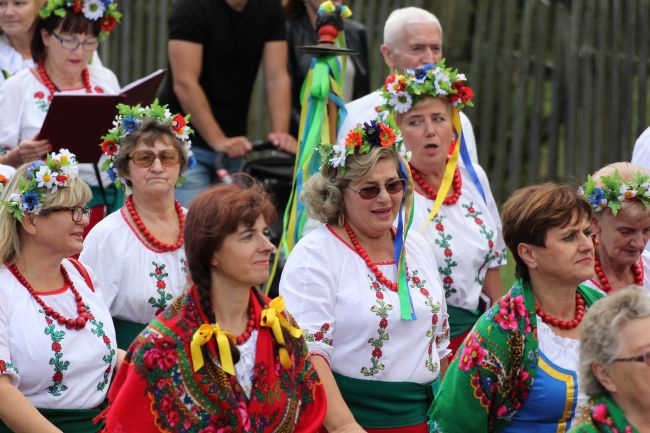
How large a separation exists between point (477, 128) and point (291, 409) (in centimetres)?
710

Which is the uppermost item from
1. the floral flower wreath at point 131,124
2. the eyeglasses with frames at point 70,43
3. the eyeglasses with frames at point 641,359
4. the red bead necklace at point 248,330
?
the eyeglasses with frames at point 70,43

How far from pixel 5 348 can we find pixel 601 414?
2.44 metres

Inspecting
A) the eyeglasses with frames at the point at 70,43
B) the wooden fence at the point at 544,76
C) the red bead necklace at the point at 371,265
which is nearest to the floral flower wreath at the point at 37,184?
the red bead necklace at the point at 371,265

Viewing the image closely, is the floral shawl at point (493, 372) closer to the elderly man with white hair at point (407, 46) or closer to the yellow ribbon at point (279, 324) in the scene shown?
the yellow ribbon at point (279, 324)

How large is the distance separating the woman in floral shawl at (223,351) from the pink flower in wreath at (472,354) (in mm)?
544

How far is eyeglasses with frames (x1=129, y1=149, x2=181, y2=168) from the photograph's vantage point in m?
6.63

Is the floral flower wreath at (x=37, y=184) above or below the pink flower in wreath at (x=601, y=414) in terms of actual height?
above

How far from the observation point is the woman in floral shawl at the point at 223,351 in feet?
15.8

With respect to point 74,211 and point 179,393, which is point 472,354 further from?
point 74,211

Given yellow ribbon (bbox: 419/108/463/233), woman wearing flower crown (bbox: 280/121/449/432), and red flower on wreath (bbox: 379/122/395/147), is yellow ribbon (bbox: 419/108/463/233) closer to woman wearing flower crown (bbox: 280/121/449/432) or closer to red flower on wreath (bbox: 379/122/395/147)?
woman wearing flower crown (bbox: 280/121/449/432)

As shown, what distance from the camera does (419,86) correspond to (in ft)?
22.8

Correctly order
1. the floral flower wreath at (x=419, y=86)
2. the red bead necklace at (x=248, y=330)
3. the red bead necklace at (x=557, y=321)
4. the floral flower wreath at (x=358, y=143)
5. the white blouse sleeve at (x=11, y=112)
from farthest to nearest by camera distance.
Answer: the white blouse sleeve at (x=11, y=112), the floral flower wreath at (x=419, y=86), the floral flower wreath at (x=358, y=143), the red bead necklace at (x=557, y=321), the red bead necklace at (x=248, y=330)

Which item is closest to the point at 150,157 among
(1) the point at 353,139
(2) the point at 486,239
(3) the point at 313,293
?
(1) the point at 353,139

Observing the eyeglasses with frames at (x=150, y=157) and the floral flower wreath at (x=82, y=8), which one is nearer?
the eyeglasses with frames at (x=150, y=157)
